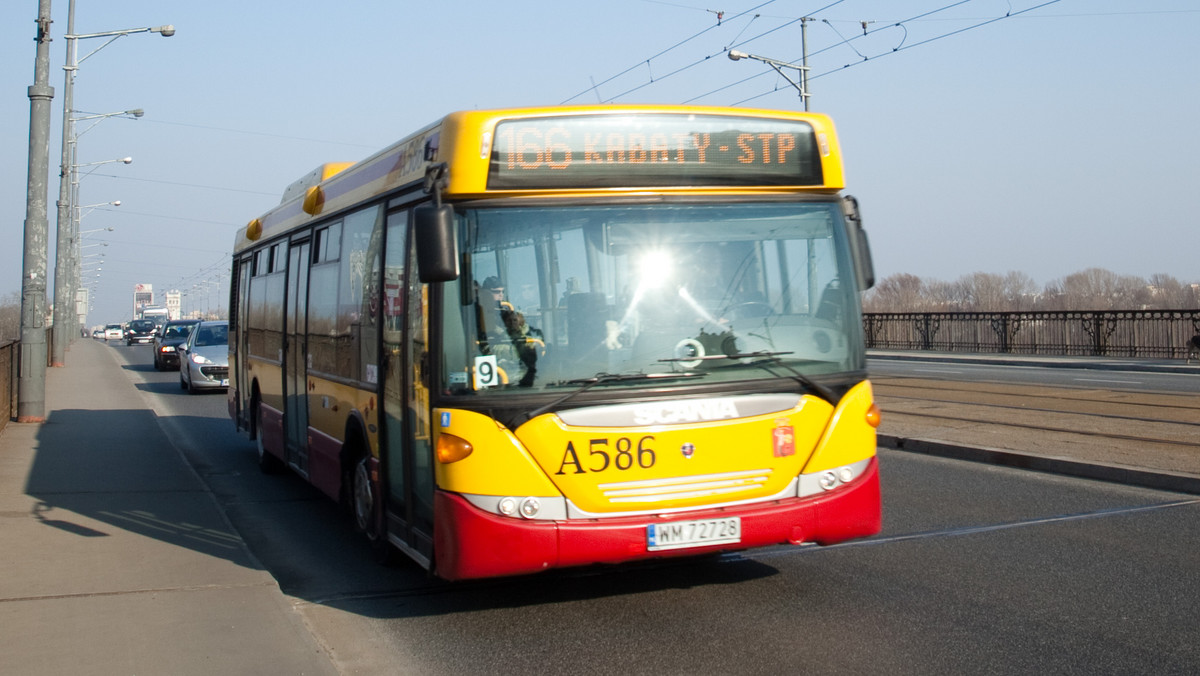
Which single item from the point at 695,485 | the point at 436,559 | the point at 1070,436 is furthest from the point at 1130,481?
the point at 436,559

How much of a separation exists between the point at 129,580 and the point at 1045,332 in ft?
99.0

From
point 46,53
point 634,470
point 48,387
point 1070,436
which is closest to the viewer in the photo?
point 634,470

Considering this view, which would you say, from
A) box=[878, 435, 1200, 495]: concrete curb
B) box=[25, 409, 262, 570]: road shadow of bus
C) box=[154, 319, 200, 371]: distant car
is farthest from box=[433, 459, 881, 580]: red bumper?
box=[154, 319, 200, 371]: distant car

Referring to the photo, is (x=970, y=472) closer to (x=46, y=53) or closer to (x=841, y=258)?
(x=841, y=258)

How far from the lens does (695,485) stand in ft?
19.3

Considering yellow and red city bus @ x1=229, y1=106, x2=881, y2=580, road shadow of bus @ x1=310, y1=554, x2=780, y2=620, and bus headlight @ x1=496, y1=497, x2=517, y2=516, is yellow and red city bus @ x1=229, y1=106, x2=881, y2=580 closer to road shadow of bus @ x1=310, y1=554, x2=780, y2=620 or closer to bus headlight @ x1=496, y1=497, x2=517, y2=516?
bus headlight @ x1=496, y1=497, x2=517, y2=516

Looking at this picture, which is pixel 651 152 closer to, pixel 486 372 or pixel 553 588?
pixel 486 372

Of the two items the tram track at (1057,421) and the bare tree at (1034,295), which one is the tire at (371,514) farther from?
the bare tree at (1034,295)

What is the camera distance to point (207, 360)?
79.6 ft

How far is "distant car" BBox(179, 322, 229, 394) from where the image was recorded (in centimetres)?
2423

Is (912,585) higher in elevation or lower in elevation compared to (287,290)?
lower

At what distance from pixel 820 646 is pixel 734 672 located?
1.77 feet

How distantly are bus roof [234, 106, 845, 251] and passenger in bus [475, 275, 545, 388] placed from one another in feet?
1.61

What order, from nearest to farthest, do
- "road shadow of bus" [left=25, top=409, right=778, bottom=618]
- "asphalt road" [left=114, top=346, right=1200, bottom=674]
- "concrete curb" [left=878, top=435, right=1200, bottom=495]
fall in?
1. "asphalt road" [left=114, top=346, right=1200, bottom=674]
2. "road shadow of bus" [left=25, top=409, right=778, bottom=618]
3. "concrete curb" [left=878, top=435, right=1200, bottom=495]
